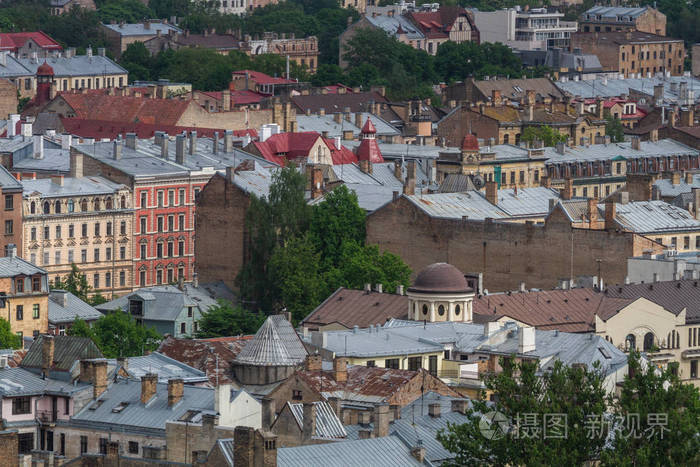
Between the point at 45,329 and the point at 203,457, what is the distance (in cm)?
4726

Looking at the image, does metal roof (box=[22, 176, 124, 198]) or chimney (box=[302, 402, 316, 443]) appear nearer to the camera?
chimney (box=[302, 402, 316, 443])

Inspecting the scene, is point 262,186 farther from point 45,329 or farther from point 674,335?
point 674,335

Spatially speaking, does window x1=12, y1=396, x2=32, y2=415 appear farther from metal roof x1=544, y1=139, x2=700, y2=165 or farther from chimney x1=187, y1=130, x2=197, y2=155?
metal roof x1=544, y1=139, x2=700, y2=165

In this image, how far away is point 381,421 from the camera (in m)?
86.5

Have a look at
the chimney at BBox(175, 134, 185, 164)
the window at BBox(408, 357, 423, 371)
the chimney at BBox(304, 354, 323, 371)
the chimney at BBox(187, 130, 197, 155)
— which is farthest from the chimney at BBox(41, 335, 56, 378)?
the chimney at BBox(187, 130, 197, 155)

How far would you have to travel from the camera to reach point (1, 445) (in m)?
80.7

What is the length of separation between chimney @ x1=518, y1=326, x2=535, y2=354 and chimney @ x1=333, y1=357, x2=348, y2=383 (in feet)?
31.9

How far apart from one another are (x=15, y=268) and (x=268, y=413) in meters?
44.7

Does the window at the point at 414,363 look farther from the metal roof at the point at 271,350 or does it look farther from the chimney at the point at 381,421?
the chimney at the point at 381,421

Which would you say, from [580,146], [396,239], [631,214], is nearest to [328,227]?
[396,239]

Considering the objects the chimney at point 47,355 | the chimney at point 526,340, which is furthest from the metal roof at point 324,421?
the chimney at point 526,340

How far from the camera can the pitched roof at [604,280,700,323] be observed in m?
119

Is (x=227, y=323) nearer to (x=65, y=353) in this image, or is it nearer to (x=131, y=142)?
(x=65, y=353)

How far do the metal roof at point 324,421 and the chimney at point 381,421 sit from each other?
999 millimetres
